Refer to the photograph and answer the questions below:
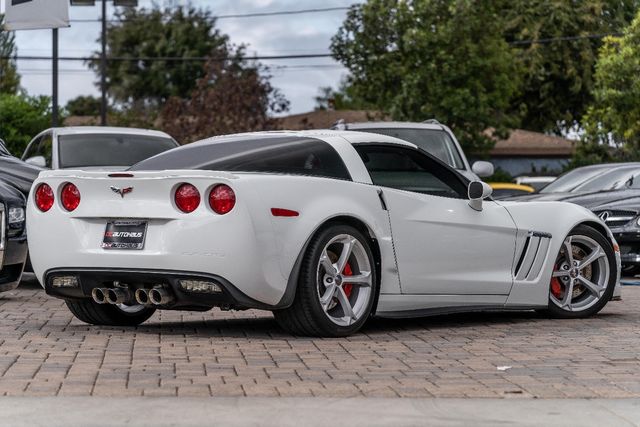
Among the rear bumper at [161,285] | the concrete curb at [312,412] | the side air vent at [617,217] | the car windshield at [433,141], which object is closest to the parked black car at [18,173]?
the car windshield at [433,141]

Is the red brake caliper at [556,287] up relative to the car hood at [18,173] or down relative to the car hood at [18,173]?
down

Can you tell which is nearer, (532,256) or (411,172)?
(411,172)

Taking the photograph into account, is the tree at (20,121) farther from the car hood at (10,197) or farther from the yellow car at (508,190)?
the car hood at (10,197)

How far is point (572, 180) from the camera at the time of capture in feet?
63.3

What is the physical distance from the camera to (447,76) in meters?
55.4

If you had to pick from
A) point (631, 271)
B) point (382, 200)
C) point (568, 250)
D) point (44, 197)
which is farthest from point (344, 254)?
point (631, 271)

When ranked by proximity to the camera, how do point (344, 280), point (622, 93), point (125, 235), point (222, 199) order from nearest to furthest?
point (222, 199) < point (125, 235) < point (344, 280) < point (622, 93)

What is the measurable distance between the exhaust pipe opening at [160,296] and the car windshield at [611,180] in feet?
35.1

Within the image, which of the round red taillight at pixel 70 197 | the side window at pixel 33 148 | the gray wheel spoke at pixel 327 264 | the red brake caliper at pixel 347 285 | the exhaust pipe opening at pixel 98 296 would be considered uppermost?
A: the round red taillight at pixel 70 197

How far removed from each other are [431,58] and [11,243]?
147ft

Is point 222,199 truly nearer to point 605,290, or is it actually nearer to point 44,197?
point 44,197

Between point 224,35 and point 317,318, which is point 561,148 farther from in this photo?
point 317,318

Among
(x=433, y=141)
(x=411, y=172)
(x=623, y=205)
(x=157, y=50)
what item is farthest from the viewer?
(x=157, y=50)

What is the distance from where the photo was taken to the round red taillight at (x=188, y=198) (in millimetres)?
8875
